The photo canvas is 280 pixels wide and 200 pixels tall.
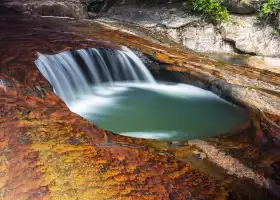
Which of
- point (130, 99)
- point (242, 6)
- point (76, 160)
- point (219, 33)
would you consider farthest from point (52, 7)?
point (76, 160)

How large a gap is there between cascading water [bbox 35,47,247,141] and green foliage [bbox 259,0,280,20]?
5134 mm

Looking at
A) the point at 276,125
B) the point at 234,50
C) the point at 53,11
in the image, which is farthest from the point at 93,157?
the point at 234,50

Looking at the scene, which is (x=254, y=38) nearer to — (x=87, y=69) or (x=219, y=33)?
(x=219, y=33)

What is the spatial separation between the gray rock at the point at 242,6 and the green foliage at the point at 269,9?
251mm

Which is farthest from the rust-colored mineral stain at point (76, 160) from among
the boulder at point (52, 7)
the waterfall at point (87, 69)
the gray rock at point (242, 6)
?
the gray rock at point (242, 6)

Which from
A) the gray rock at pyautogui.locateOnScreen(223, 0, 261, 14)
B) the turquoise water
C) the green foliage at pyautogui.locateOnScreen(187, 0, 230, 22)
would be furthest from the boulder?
the gray rock at pyautogui.locateOnScreen(223, 0, 261, 14)

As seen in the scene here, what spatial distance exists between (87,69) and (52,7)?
399cm

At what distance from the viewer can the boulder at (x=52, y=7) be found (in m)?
8.91

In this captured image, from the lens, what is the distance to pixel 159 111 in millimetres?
5375

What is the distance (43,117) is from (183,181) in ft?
5.16

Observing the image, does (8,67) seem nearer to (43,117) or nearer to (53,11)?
(43,117)

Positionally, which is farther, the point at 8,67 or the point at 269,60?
the point at 269,60

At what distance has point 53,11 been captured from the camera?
361 inches

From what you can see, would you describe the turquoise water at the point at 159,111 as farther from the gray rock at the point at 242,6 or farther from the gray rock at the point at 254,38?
the gray rock at the point at 242,6
